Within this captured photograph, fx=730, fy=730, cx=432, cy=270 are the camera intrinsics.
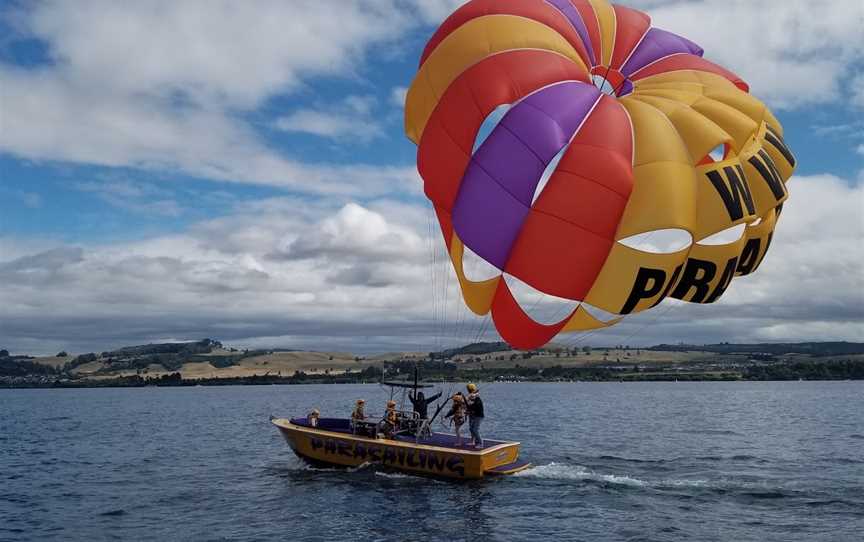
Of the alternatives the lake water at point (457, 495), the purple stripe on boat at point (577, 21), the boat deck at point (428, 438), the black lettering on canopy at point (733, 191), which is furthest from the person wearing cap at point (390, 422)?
the black lettering on canopy at point (733, 191)

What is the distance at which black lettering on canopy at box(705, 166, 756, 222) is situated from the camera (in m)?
15.2

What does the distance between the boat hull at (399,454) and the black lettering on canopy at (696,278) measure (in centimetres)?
949

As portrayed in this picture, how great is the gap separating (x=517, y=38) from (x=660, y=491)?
15.4 metres

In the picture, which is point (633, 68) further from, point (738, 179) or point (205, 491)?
point (205, 491)

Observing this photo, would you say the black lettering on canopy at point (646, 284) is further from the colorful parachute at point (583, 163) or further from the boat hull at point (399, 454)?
the boat hull at point (399, 454)

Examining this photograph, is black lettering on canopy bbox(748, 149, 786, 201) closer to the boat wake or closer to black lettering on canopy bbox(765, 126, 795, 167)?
black lettering on canopy bbox(765, 126, 795, 167)

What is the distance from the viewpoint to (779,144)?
1838 cm

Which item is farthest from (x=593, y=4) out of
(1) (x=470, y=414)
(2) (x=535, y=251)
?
(1) (x=470, y=414)

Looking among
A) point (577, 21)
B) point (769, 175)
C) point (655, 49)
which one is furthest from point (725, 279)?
point (577, 21)

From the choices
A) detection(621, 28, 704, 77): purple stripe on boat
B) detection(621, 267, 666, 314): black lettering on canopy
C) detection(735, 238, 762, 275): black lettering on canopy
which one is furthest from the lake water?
detection(621, 28, 704, 77): purple stripe on boat

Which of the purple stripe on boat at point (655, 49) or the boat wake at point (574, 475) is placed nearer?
the purple stripe on boat at point (655, 49)

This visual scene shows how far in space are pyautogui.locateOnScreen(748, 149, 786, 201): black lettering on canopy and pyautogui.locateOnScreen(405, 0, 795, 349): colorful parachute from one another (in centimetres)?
3

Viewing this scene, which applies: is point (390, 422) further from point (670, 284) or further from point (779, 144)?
point (779, 144)

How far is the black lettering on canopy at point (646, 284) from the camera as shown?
1503 centimetres
